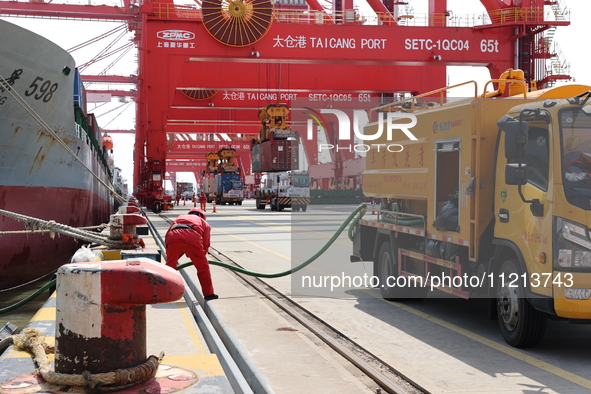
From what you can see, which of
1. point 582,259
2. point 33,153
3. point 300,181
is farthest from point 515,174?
point 300,181

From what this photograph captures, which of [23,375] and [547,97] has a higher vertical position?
[547,97]

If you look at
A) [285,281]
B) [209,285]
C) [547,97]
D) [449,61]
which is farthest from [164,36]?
[547,97]

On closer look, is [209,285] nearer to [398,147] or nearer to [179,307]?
[179,307]

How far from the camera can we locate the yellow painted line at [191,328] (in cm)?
605

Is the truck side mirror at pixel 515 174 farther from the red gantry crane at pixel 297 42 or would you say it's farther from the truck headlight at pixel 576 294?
the red gantry crane at pixel 297 42

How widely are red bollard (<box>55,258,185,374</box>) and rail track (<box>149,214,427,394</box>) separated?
234 centimetres

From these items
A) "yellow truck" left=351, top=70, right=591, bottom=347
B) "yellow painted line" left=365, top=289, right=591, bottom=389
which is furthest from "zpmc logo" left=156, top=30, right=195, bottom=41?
"yellow painted line" left=365, top=289, right=591, bottom=389

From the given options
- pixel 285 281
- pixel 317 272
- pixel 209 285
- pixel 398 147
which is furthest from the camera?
pixel 317 272

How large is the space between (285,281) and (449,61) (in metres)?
23.0

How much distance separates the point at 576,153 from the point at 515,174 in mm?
625

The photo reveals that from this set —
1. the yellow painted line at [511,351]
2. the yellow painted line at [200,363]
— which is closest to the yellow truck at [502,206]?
the yellow painted line at [511,351]

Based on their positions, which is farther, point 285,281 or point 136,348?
point 285,281

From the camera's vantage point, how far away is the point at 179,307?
8344 millimetres

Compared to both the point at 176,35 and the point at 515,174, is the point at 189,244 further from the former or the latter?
the point at 176,35
